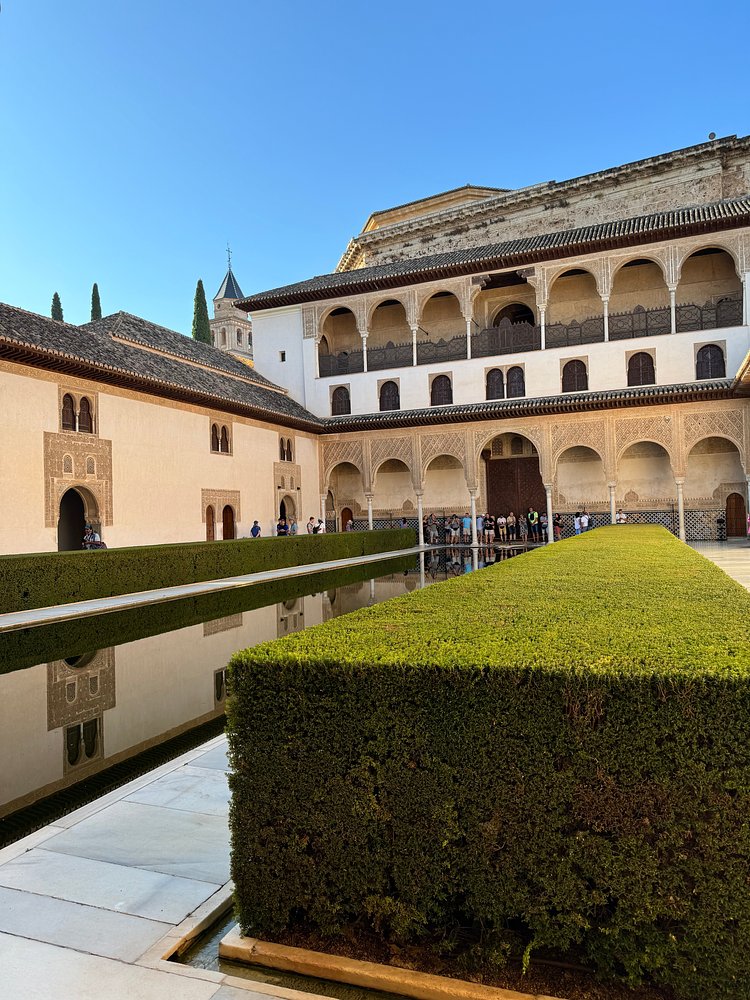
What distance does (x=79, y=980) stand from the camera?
7.73 ft

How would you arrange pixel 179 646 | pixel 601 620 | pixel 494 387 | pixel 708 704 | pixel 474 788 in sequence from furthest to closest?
pixel 494 387
pixel 179 646
pixel 601 620
pixel 474 788
pixel 708 704

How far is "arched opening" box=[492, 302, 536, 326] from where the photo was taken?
92.2 ft

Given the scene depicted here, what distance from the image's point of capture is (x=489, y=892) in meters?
2.34

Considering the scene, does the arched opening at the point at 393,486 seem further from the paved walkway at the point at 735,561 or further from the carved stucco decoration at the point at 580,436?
the paved walkway at the point at 735,561

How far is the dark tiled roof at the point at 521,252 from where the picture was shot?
22.7m

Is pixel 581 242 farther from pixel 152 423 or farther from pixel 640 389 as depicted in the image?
pixel 152 423

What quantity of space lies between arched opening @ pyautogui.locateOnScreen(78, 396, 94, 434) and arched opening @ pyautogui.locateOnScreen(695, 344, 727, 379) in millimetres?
18937

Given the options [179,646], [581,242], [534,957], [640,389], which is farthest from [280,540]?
[534,957]

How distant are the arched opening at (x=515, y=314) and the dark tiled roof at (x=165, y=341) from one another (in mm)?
9785

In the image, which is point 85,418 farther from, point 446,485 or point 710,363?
point 710,363

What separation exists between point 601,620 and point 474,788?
1.17 meters

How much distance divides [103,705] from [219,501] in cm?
1611

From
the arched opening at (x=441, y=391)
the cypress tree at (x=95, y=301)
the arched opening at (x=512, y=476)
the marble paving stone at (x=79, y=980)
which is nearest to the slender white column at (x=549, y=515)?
the arched opening at (x=512, y=476)

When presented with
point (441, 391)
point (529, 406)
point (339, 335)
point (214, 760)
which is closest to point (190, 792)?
point (214, 760)
